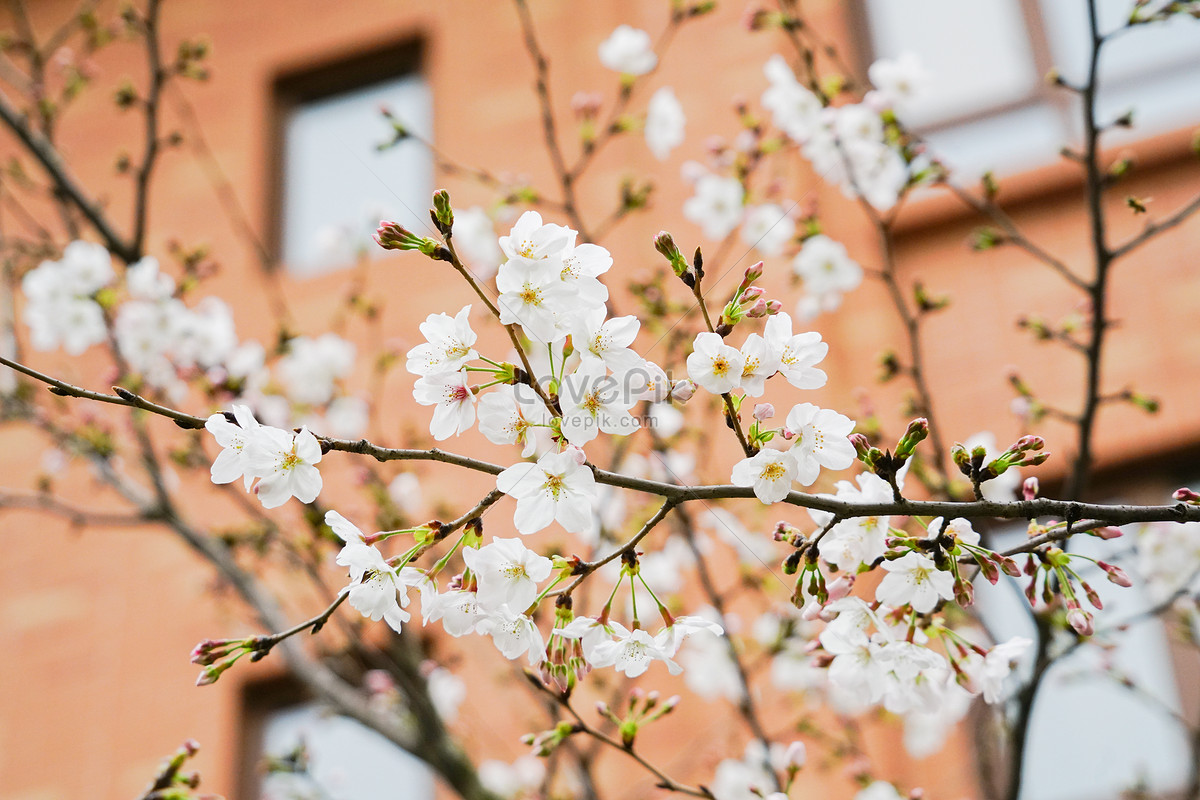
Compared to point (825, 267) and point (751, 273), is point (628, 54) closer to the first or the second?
point (825, 267)

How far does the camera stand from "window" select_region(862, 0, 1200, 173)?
4469 mm

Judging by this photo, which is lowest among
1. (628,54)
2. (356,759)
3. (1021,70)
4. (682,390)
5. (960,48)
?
(356,759)

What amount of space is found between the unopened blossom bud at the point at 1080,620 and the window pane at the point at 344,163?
435cm

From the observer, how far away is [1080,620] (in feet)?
4.42

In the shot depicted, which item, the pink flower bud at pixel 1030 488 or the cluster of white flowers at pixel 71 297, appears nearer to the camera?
the pink flower bud at pixel 1030 488

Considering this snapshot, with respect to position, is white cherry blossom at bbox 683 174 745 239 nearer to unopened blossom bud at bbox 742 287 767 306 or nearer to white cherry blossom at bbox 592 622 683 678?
unopened blossom bud at bbox 742 287 767 306

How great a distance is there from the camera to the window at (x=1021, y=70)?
4.47 meters

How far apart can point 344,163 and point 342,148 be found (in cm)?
11

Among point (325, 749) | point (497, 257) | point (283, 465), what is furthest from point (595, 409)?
point (325, 749)

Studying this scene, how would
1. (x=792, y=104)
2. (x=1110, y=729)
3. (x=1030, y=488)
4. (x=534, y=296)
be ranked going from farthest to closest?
(x=1110, y=729)
(x=792, y=104)
(x=1030, y=488)
(x=534, y=296)

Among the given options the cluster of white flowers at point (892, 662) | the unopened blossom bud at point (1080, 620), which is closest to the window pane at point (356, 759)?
the cluster of white flowers at point (892, 662)

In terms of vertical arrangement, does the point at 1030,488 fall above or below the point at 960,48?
below

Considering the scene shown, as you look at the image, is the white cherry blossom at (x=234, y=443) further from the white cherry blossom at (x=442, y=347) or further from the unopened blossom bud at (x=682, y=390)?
the unopened blossom bud at (x=682, y=390)

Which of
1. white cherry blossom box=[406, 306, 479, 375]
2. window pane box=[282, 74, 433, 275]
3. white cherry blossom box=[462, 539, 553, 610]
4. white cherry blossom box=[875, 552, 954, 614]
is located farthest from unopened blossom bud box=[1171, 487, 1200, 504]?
window pane box=[282, 74, 433, 275]
